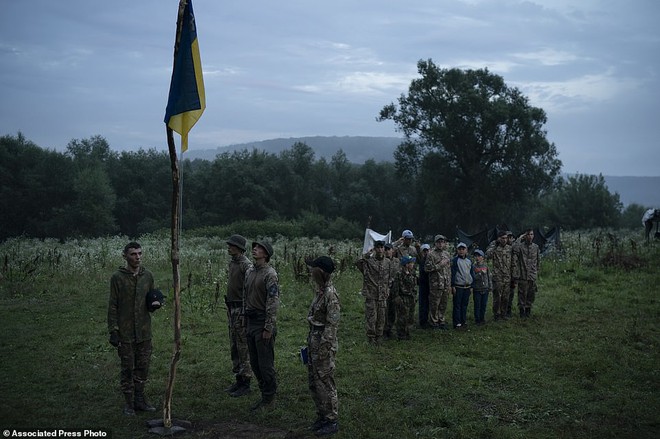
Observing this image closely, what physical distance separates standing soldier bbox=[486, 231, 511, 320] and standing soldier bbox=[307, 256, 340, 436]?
24.8 ft

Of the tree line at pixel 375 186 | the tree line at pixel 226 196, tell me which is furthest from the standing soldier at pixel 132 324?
the tree line at pixel 226 196

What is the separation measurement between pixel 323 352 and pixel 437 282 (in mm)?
6362

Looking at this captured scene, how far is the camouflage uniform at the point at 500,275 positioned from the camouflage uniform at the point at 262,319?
295 inches


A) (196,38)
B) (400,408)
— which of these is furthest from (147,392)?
(196,38)

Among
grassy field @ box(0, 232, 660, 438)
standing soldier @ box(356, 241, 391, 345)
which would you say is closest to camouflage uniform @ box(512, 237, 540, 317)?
grassy field @ box(0, 232, 660, 438)

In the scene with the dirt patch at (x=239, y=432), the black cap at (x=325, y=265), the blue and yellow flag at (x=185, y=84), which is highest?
the blue and yellow flag at (x=185, y=84)

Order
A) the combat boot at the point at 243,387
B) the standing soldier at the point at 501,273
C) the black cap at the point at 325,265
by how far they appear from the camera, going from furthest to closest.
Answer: the standing soldier at the point at 501,273
the combat boot at the point at 243,387
the black cap at the point at 325,265

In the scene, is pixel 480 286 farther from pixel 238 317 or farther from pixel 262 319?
pixel 262 319

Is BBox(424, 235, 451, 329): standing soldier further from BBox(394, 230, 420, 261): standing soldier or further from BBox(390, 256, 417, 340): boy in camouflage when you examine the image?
BBox(390, 256, 417, 340): boy in camouflage

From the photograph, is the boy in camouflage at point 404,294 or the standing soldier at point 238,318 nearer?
the standing soldier at point 238,318

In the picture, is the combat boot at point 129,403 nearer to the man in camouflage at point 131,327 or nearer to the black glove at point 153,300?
the man in camouflage at point 131,327

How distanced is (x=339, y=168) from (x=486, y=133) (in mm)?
18919

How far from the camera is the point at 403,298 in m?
12.3

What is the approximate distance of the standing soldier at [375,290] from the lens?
38.1 feet
